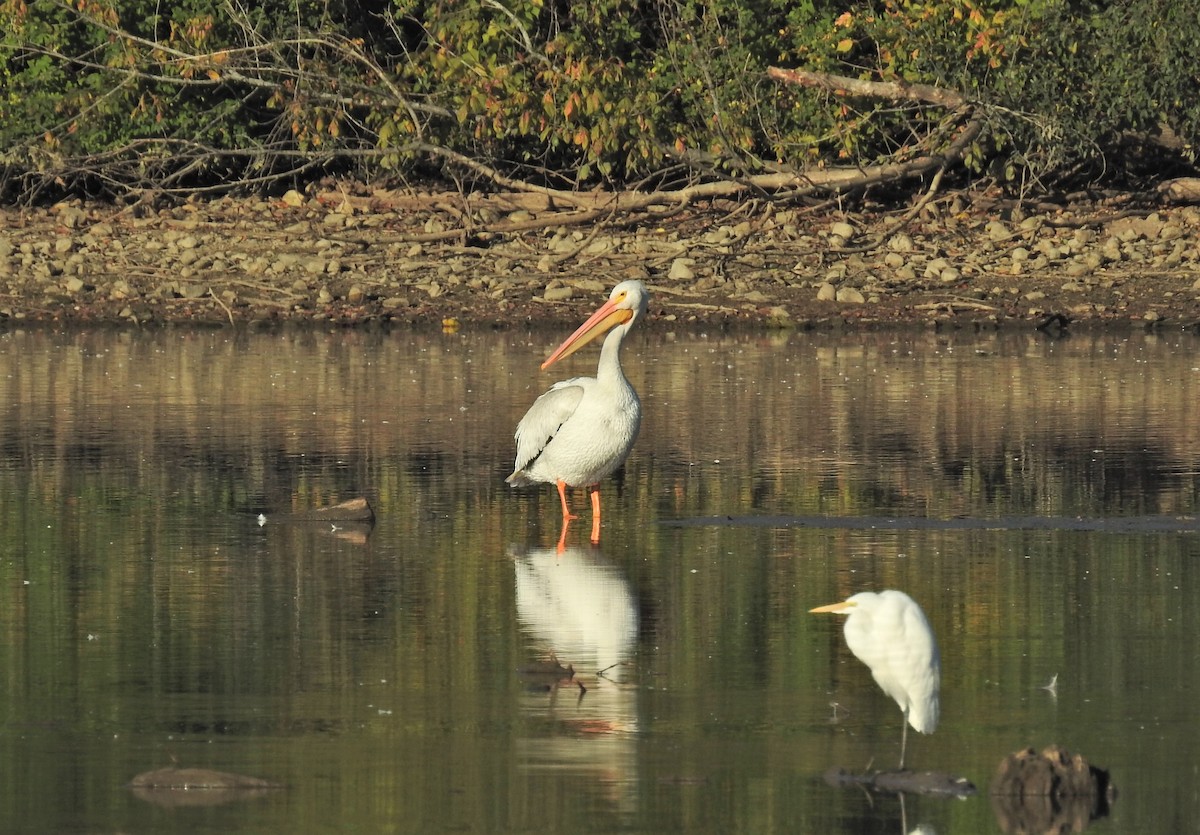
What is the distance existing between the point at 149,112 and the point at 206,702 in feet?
69.8

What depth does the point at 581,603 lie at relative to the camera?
381 inches

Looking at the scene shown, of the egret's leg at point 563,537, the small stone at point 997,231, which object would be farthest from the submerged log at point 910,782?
the small stone at point 997,231

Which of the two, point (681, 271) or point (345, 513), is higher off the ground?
point (681, 271)

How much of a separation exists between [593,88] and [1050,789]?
781 inches

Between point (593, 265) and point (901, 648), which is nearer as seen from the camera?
point (901, 648)

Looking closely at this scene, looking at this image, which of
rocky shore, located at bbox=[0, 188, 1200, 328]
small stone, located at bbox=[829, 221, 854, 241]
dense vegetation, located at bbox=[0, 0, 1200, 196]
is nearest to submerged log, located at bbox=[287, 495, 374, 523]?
rocky shore, located at bbox=[0, 188, 1200, 328]

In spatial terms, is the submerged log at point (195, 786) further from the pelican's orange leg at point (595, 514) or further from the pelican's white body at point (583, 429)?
the pelican's white body at point (583, 429)

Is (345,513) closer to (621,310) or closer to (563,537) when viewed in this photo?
(563,537)

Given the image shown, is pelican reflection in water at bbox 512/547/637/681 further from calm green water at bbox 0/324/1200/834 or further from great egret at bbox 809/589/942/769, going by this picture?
great egret at bbox 809/589/942/769

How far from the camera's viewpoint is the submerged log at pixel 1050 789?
639 centimetres

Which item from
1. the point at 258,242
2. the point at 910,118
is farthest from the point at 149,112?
the point at 910,118

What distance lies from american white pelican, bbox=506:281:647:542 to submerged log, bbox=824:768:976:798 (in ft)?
16.1

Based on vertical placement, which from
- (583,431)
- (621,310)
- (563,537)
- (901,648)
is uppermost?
(621,310)

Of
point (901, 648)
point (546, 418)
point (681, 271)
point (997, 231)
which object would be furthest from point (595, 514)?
point (997, 231)
